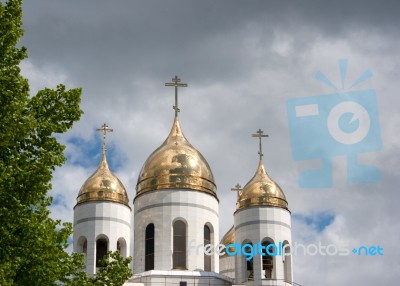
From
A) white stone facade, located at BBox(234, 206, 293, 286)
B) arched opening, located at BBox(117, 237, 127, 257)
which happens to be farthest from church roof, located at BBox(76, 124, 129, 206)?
white stone facade, located at BBox(234, 206, 293, 286)

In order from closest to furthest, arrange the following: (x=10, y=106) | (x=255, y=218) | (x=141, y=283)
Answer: (x=10, y=106) < (x=141, y=283) < (x=255, y=218)

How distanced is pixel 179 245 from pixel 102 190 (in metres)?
5.26

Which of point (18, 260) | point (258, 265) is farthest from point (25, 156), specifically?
point (258, 265)

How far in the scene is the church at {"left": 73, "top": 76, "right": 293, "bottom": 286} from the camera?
33125 millimetres

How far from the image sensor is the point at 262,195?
3534 cm

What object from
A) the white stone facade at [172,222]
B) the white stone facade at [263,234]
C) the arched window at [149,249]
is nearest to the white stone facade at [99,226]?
the white stone facade at [172,222]

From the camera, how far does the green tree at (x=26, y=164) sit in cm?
1556

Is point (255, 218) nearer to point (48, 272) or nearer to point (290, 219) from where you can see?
point (290, 219)

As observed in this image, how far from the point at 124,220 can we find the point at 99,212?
1.29m

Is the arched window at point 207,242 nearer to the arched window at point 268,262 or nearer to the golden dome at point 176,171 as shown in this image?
the golden dome at point 176,171

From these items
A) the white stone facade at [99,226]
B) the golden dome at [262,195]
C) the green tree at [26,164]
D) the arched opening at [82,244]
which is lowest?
the green tree at [26,164]

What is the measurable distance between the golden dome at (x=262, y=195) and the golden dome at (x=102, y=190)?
17.7 ft

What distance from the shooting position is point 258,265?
34.0 m

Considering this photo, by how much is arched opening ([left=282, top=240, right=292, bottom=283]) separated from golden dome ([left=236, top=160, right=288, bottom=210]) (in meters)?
1.73
